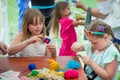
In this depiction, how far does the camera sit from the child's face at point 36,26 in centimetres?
237

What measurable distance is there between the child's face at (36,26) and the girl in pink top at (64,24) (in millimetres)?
619

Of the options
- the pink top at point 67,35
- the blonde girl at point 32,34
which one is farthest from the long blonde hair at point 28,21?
the pink top at point 67,35

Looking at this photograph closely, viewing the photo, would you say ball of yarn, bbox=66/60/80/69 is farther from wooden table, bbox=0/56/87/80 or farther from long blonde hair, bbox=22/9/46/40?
long blonde hair, bbox=22/9/46/40

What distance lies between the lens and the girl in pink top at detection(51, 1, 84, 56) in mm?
3051

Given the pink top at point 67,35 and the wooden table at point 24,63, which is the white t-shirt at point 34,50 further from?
the pink top at point 67,35

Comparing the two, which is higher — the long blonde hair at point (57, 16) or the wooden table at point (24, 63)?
the long blonde hair at point (57, 16)

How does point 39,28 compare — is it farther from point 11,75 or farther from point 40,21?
point 11,75

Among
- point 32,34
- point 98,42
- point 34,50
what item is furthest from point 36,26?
point 98,42

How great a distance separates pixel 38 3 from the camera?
138 inches

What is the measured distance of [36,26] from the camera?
2.38 metres

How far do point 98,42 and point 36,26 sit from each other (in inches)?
24.5

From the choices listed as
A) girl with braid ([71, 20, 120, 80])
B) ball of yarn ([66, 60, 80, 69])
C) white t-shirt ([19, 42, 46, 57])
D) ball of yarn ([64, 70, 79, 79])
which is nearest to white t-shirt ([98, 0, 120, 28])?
girl with braid ([71, 20, 120, 80])

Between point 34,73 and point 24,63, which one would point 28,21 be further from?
point 34,73

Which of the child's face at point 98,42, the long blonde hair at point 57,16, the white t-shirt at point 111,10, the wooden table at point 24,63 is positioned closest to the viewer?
the wooden table at point 24,63
